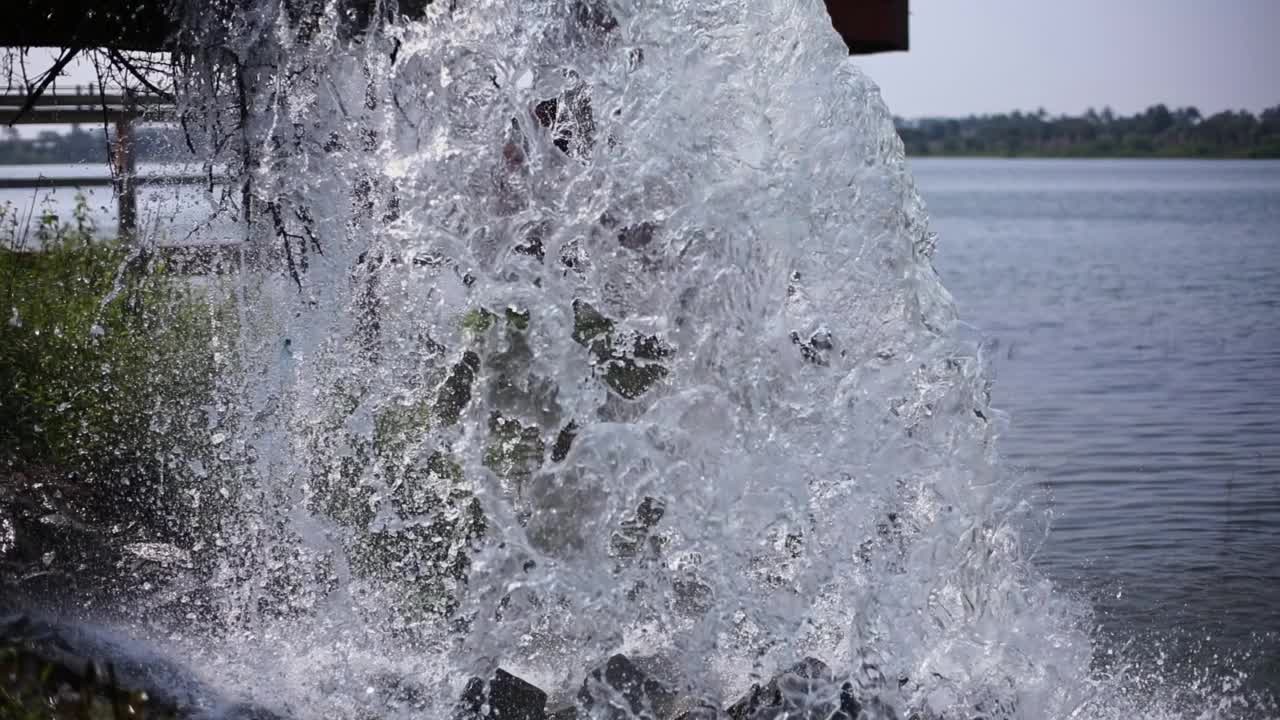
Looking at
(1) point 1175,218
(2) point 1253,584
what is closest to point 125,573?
(2) point 1253,584

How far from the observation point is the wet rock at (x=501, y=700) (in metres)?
4.51

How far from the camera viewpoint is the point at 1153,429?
10016 mm

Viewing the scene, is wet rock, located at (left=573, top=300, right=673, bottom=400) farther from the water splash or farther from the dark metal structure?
the dark metal structure

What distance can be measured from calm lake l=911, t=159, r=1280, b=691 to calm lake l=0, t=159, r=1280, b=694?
16 millimetres

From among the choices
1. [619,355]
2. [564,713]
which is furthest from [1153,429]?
[564,713]

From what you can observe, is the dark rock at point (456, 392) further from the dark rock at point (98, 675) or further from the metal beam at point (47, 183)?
the dark rock at point (98, 675)

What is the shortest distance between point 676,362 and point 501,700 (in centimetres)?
132

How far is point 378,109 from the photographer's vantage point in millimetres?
5461

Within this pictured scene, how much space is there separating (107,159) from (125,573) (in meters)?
2.16

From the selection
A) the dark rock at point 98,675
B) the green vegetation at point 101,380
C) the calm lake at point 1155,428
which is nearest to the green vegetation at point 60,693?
the dark rock at point 98,675

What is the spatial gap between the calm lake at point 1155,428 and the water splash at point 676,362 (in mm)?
935

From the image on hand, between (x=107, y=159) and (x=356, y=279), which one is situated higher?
(x=107, y=159)

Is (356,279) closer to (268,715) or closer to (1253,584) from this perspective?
(268,715)

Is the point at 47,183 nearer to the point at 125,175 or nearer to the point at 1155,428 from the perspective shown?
the point at 125,175
